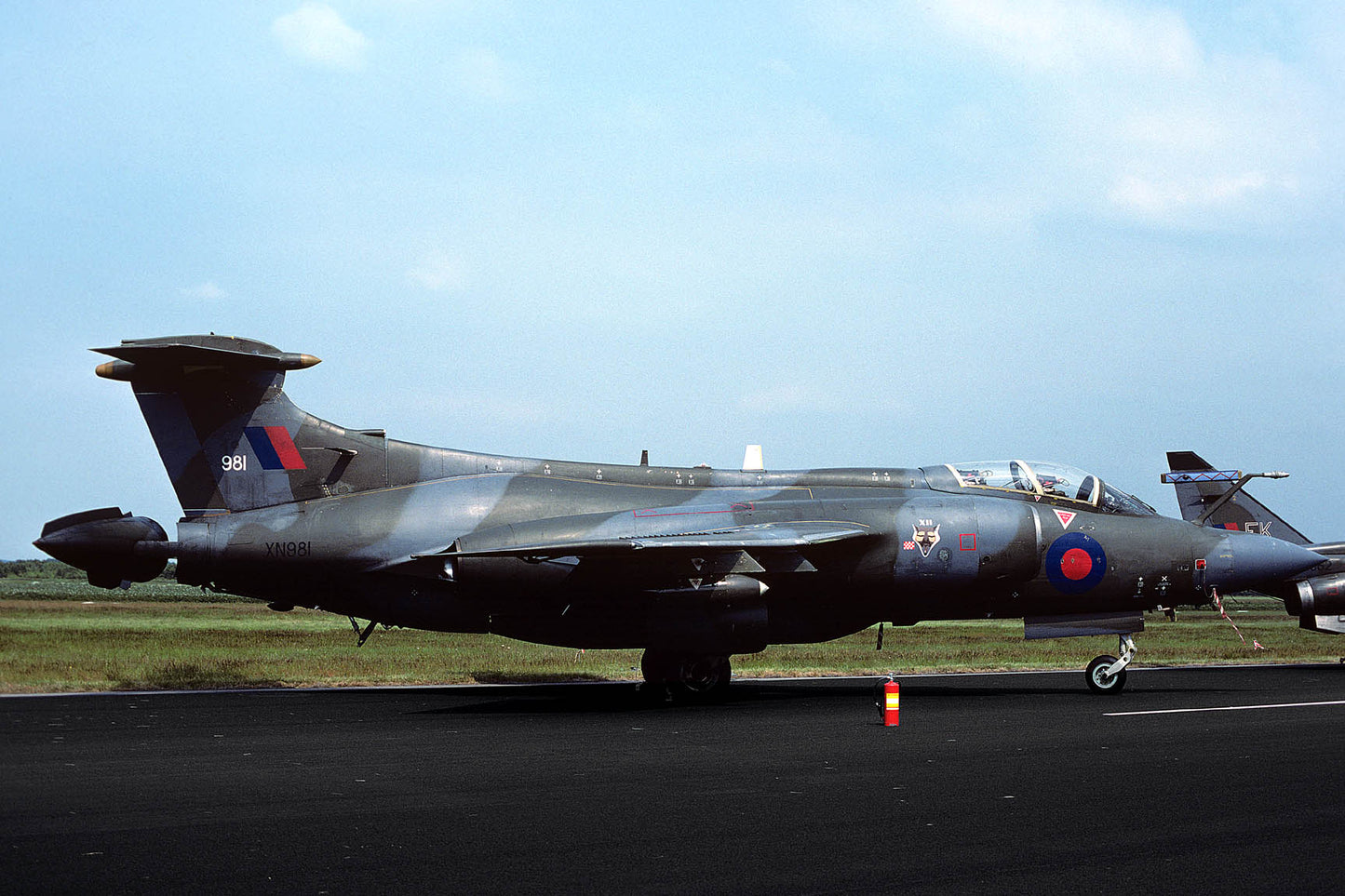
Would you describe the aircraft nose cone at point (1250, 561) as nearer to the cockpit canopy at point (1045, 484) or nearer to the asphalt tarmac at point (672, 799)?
the cockpit canopy at point (1045, 484)

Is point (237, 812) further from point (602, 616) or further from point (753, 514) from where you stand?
point (753, 514)

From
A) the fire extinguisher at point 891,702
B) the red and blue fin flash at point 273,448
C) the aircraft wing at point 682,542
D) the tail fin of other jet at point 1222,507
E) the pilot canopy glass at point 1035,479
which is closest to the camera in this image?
the fire extinguisher at point 891,702

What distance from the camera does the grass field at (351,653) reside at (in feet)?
76.3

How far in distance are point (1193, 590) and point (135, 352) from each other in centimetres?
1795

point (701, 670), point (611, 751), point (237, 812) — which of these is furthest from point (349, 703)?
point (237, 812)

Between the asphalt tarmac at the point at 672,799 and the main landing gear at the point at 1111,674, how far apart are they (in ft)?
6.95

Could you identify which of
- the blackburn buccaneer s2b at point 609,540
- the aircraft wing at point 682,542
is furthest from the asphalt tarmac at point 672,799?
the aircraft wing at point 682,542

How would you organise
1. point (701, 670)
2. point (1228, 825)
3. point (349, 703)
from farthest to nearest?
point (701, 670) < point (349, 703) < point (1228, 825)

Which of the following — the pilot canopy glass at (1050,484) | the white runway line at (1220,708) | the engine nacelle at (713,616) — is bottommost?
the white runway line at (1220,708)

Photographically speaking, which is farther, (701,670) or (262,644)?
(262,644)

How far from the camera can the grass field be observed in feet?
76.3

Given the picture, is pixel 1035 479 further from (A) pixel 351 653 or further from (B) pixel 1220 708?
(A) pixel 351 653

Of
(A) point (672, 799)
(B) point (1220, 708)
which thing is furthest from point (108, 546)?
(B) point (1220, 708)

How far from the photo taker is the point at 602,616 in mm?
19484
